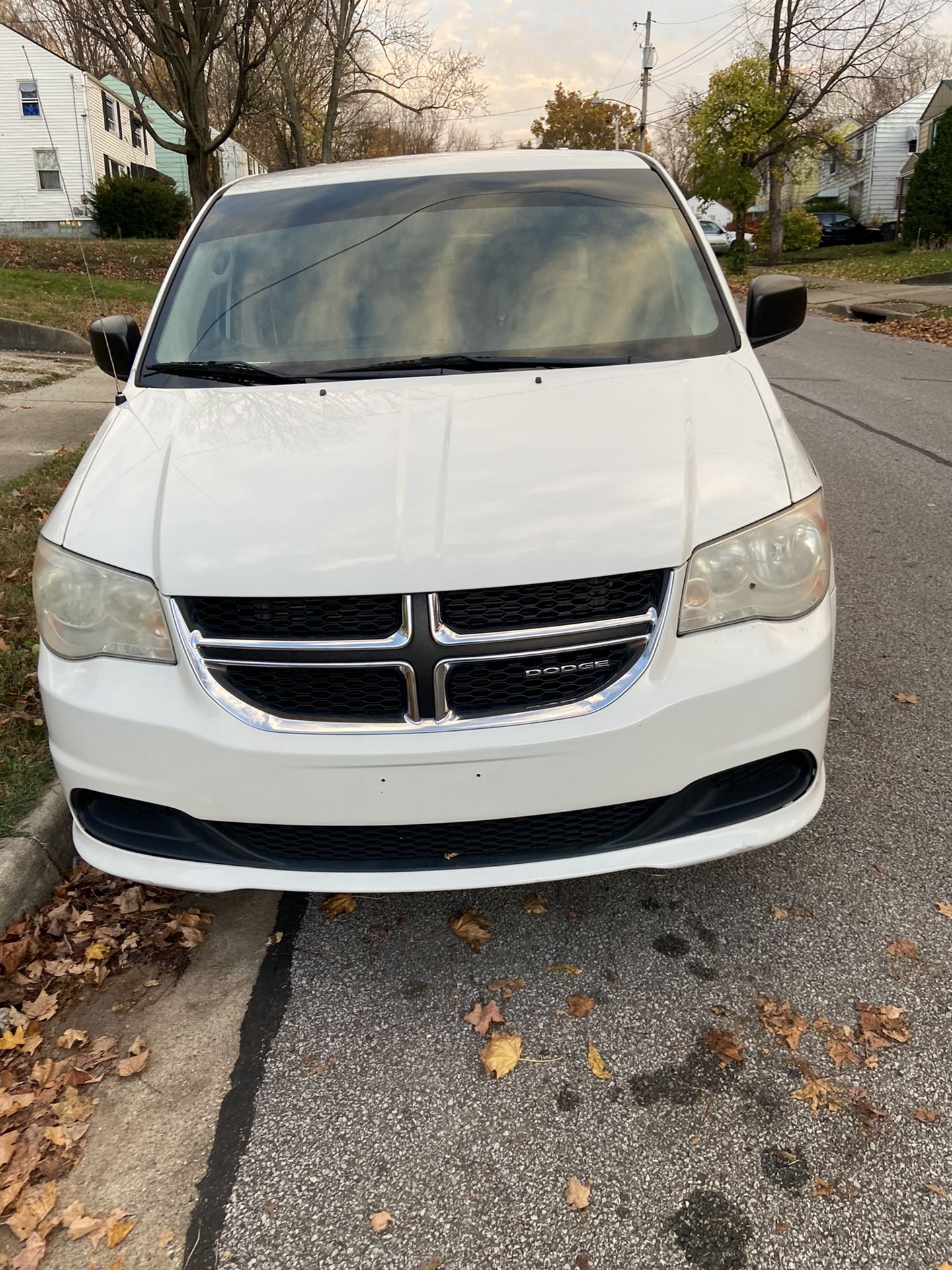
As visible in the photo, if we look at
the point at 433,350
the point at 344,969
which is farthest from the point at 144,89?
the point at 344,969

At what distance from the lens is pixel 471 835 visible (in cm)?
219

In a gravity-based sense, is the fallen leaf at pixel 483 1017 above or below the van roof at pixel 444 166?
below

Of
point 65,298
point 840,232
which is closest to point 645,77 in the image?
point 840,232

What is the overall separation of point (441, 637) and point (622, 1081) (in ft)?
3.49

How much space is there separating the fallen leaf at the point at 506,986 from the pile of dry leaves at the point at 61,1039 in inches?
33.5

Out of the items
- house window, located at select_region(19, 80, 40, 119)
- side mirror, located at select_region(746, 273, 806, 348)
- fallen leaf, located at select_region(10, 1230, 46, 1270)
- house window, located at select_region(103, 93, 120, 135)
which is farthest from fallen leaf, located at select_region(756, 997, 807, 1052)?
house window, located at select_region(103, 93, 120, 135)

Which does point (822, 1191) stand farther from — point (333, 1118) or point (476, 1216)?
point (333, 1118)

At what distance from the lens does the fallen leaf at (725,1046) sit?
2131 mm

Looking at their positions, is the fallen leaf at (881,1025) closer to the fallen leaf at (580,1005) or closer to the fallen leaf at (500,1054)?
the fallen leaf at (580,1005)

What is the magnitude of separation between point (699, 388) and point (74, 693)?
181cm

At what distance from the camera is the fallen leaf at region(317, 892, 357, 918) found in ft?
8.93

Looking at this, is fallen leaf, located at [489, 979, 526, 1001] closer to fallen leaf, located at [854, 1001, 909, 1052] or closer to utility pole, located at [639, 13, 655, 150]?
fallen leaf, located at [854, 1001, 909, 1052]

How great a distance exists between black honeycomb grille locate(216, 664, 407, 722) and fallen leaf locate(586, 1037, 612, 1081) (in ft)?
2.94

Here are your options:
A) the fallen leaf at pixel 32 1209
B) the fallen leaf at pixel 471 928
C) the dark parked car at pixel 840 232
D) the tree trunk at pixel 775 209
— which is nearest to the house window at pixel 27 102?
the tree trunk at pixel 775 209
